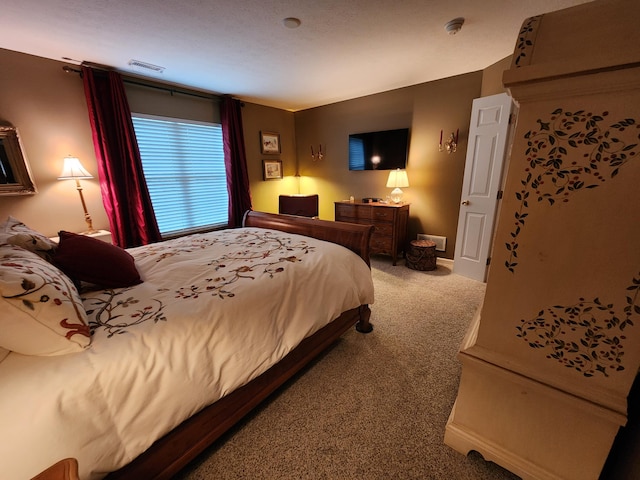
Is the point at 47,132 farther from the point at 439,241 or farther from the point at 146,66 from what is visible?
the point at 439,241

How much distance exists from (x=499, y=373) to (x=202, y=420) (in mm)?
1266

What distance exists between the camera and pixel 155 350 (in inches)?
37.0

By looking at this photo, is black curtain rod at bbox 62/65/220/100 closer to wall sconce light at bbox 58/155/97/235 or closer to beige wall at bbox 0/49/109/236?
beige wall at bbox 0/49/109/236

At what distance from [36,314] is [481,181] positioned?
11.7ft

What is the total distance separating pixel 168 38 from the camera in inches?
82.1

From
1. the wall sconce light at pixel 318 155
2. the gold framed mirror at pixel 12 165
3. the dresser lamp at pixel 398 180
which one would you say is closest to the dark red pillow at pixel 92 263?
the gold framed mirror at pixel 12 165

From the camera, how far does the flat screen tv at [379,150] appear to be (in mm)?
3586

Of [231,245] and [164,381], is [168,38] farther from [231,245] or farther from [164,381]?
[164,381]

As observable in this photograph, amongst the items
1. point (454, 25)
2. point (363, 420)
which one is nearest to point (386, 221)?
point (454, 25)

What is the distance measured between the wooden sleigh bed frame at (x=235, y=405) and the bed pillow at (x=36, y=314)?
500mm

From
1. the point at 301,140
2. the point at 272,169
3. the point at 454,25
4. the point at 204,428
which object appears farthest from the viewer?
the point at 301,140

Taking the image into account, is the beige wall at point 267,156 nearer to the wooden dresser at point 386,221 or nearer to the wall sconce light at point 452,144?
the wooden dresser at point 386,221

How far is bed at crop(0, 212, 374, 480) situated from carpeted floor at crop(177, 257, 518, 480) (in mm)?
168

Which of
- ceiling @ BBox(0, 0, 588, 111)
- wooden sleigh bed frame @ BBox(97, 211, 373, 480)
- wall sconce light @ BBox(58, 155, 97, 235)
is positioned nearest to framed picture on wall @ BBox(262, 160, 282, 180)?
ceiling @ BBox(0, 0, 588, 111)
